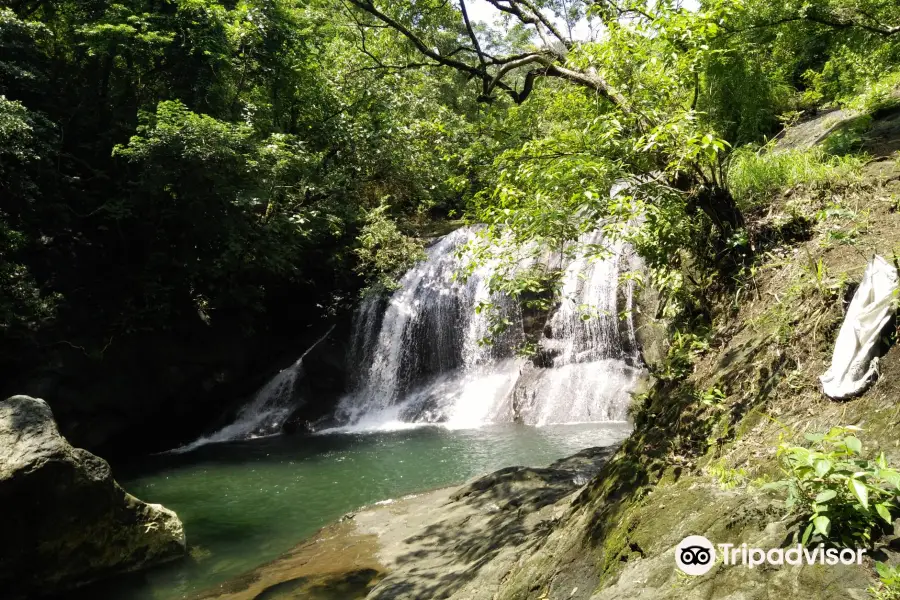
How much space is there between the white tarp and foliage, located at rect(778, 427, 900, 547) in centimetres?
90

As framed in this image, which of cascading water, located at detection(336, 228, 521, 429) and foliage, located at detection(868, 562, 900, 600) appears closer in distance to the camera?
foliage, located at detection(868, 562, 900, 600)

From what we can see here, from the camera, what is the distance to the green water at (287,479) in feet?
23.4

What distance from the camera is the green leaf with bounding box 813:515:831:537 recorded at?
6.22 feet

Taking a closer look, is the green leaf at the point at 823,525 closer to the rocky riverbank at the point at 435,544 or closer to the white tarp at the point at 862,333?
the white tarp at the point at 862,333

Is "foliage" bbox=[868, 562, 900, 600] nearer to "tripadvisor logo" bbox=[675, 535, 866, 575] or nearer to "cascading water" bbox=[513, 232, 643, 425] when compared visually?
"tripadvisor logo" bbox=[675, 535, 866, 575]

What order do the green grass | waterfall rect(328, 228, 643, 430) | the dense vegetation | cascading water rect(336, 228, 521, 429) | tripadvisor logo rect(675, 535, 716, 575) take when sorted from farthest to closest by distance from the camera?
cascading water rect(336, 228, 521, 429) → waterfall rect(328, 228, 643, 430) → the green grass → the dense vegetation → tripadvisor logo rect(675, 535, 716, 575)

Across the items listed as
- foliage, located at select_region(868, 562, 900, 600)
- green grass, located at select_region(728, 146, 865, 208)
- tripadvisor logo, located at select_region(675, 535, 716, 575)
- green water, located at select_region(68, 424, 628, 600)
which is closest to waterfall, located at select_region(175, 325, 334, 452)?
green water, located at select_region(68, 424, 628, 600)

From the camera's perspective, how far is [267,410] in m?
16.6

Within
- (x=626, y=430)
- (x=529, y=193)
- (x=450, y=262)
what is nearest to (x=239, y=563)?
(x=529, y=193)

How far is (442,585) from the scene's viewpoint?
4.82 meters

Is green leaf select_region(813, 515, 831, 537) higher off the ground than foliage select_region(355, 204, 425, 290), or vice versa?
foliage select_region(355, 204, 425, 290)

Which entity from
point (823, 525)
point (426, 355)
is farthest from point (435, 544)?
point (426, 355)

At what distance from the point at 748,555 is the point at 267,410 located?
632 inches

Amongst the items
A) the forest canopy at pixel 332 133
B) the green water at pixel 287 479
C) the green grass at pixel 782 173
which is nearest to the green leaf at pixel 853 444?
the forest canopy at pixel 332 133
